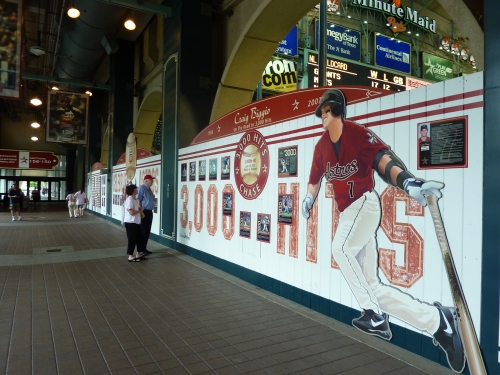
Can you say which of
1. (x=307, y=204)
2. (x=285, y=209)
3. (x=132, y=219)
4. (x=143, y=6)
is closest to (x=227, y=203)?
(x=285, y=209)

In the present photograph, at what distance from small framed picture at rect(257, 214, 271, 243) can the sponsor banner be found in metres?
5.50

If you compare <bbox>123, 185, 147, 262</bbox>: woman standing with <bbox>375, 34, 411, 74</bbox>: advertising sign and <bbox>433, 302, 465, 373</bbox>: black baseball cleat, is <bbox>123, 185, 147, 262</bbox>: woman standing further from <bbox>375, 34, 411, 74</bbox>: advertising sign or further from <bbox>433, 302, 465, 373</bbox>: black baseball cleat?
<bbox>375, 34, 411, 74</bbox>: advertising sign

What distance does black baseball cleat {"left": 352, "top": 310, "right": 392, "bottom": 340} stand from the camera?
145 inches

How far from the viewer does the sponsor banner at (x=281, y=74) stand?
396 inches

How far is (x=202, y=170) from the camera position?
302 inches

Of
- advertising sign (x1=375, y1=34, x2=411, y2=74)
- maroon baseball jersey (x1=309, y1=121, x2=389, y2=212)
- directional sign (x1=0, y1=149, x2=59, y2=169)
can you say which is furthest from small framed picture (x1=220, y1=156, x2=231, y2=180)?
directional sign (x1=0, y1=149, x2=59, y2=169)

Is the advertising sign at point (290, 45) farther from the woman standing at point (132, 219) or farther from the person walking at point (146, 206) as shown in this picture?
the woman standing at point (132, 219)

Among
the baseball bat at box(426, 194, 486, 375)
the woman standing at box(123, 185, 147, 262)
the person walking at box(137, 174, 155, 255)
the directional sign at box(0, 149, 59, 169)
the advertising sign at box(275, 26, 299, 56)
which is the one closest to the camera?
the baseball bat at box(426, 194, 486, 375)

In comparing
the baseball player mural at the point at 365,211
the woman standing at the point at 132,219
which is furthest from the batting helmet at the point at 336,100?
the woman standing at the point at 132,219

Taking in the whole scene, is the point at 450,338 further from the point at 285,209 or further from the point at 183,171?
the point at 183,171

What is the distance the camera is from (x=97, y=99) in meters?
22.3

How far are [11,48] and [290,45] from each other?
21.4ft

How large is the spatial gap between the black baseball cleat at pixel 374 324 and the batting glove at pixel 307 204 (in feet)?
4.49

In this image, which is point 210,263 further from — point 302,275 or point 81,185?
point 81,185
